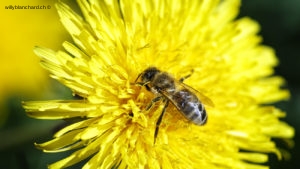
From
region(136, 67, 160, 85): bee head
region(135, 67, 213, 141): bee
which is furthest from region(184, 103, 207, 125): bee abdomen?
region(136, 67, 160, 85): bee head

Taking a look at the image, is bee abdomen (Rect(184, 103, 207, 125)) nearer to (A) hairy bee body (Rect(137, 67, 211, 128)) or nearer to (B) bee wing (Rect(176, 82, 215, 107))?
(A) hairy bee body (Rect(137, 67, 211, 128))

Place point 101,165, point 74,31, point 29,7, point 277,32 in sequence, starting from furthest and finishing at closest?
1. point 277,32
2. point 29,7
3. point 74,31
4. point 101,165

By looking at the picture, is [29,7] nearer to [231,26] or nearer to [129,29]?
[129,29]

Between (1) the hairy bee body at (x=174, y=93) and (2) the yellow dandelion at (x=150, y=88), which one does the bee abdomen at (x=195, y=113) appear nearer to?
(1) the hairy bee body at (x=174, y=93)

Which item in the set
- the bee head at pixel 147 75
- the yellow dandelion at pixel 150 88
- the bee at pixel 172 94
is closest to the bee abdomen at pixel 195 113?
the bee at pixel 172 94

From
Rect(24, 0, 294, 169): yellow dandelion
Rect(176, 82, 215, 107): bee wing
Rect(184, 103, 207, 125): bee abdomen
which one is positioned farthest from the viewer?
Rect(176, 82, 215, 107): bee wing

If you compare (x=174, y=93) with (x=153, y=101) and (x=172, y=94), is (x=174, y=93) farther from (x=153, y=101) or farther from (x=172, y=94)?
(x=153, y=101)

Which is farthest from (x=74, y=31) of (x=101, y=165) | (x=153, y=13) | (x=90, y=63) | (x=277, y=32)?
(x=277, y=32)
